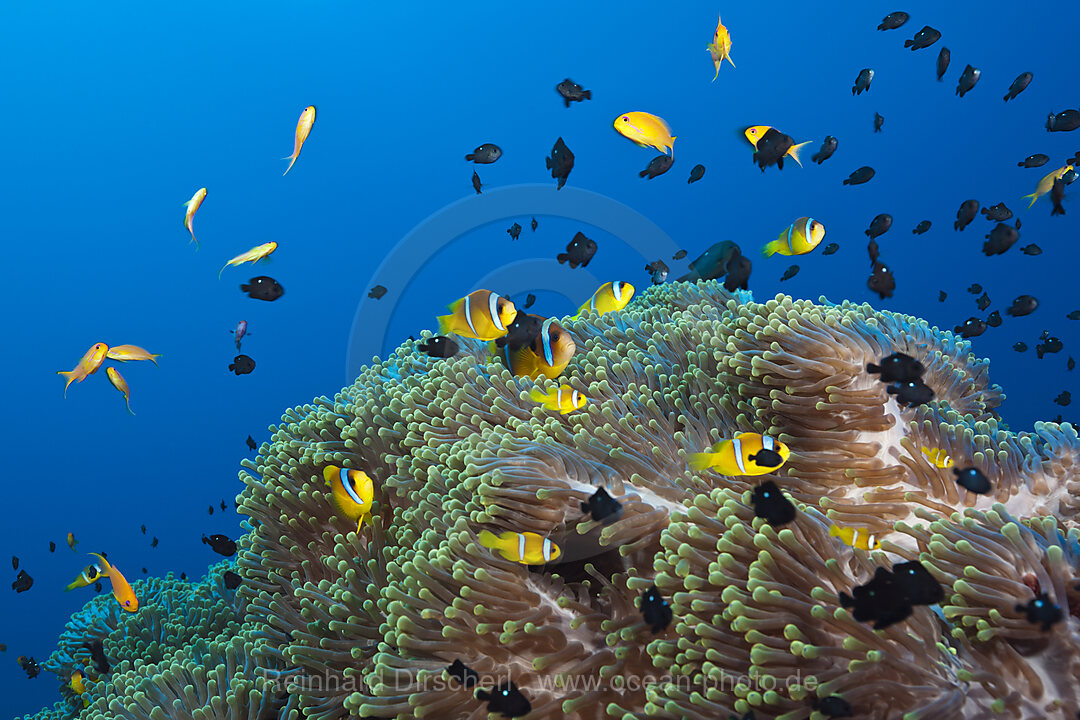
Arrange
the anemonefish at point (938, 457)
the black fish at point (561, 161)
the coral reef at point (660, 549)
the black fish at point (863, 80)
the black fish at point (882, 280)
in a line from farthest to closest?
the black fish at point (863, 80) → the black fish at point (561, 161) → the black fish at point (882, 280) → the anemonefish at point (938, 457) → the coral reef at point (660, 549)

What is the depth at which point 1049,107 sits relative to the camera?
4044 centimetres

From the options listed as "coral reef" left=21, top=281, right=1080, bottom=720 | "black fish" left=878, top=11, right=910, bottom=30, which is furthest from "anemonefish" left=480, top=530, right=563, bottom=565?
"black fish" left=878, top=11, right=910, bottom=30

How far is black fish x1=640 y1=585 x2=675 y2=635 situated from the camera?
160cm

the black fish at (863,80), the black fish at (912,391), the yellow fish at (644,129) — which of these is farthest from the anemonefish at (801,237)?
the black fish at (863,80)

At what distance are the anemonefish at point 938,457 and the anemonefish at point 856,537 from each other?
36 centimetres

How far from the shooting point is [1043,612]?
1293 mm

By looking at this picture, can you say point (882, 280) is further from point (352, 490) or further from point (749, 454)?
point (352, 490)

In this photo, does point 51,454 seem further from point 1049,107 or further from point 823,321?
point 1049,107

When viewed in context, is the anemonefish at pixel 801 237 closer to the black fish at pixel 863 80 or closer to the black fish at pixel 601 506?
the black fish at pixel 601 506

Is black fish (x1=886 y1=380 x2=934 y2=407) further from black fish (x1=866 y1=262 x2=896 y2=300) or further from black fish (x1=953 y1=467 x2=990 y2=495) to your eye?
black fish (x1=866 y1=262 x2=896 y2=300)

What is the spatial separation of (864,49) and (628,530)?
161ft

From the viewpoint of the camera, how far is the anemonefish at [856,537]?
66.6 inches

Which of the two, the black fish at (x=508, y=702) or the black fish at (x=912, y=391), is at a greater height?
the black fish at (x=912, y=391)

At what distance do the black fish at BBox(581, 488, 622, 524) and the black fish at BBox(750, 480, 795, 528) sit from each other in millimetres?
385
